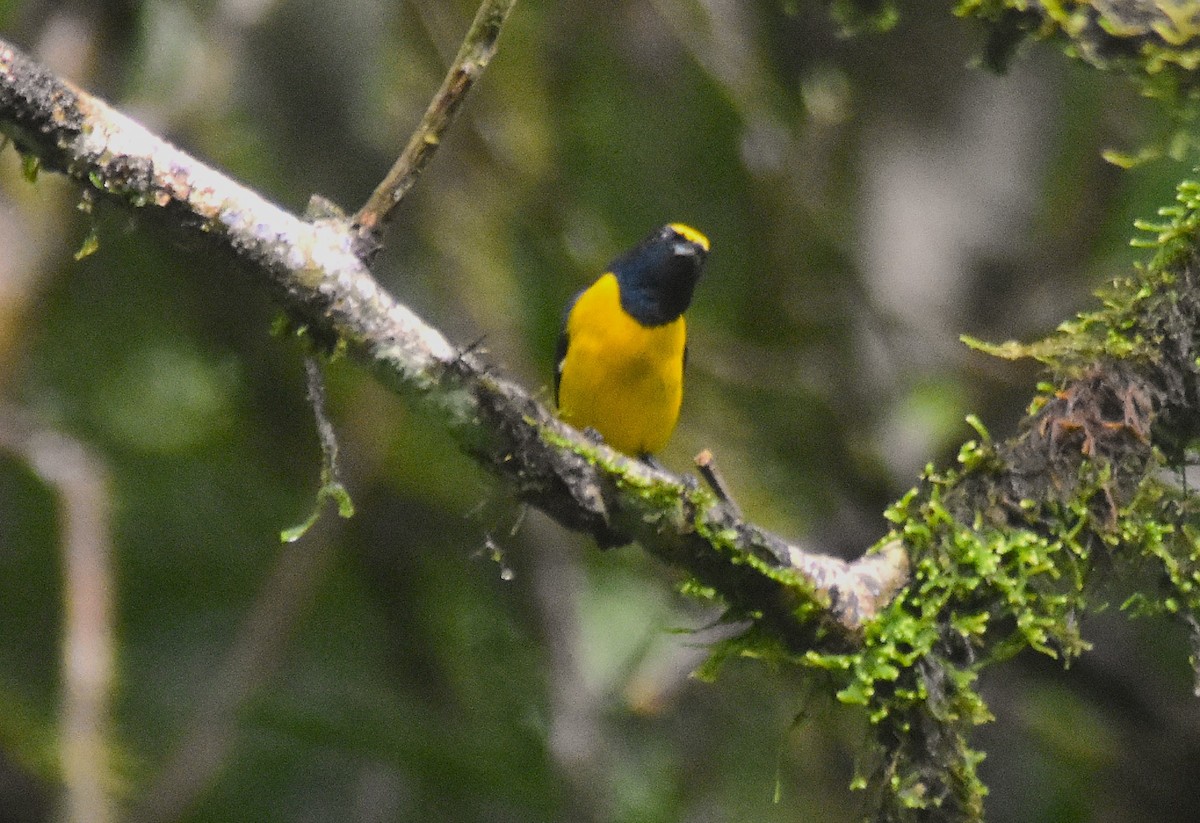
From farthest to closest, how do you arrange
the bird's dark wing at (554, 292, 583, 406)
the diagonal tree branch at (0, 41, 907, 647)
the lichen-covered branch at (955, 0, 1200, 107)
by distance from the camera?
1. the bird's dark wing at (554, 292, 583, 406)
2. the lichen-covered branch at (955, 0, 1200, 107)
3. the diagonal tree branch at (0, 41, 907, 647)

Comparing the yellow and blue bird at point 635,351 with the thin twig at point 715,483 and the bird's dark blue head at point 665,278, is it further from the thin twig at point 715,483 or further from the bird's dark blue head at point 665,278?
the thin twig at point 715,483

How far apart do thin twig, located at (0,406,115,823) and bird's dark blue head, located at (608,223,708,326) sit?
184 centimetres

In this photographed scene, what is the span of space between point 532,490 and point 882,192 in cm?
391

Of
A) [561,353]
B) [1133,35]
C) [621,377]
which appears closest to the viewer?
[1133,35]

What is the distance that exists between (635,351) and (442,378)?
2150 mm

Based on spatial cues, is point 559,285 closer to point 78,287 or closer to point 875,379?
point 875,379

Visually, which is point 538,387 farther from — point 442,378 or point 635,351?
point 442,378

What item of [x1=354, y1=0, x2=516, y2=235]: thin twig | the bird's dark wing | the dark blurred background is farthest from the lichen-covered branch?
the dark blurred background

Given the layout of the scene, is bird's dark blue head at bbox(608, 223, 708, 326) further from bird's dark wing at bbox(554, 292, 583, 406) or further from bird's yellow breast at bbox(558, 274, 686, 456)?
bird's dark wing at bbox(554, 292, 583, 406)

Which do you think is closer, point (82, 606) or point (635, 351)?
point (82, 606)

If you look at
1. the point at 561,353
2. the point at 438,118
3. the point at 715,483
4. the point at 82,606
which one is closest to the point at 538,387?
the point at 561,353

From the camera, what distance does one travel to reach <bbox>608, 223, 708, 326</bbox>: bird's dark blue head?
14.5 ft

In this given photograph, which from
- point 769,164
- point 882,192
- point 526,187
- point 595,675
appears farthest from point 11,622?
point 882,192

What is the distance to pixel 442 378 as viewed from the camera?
2244 mm
